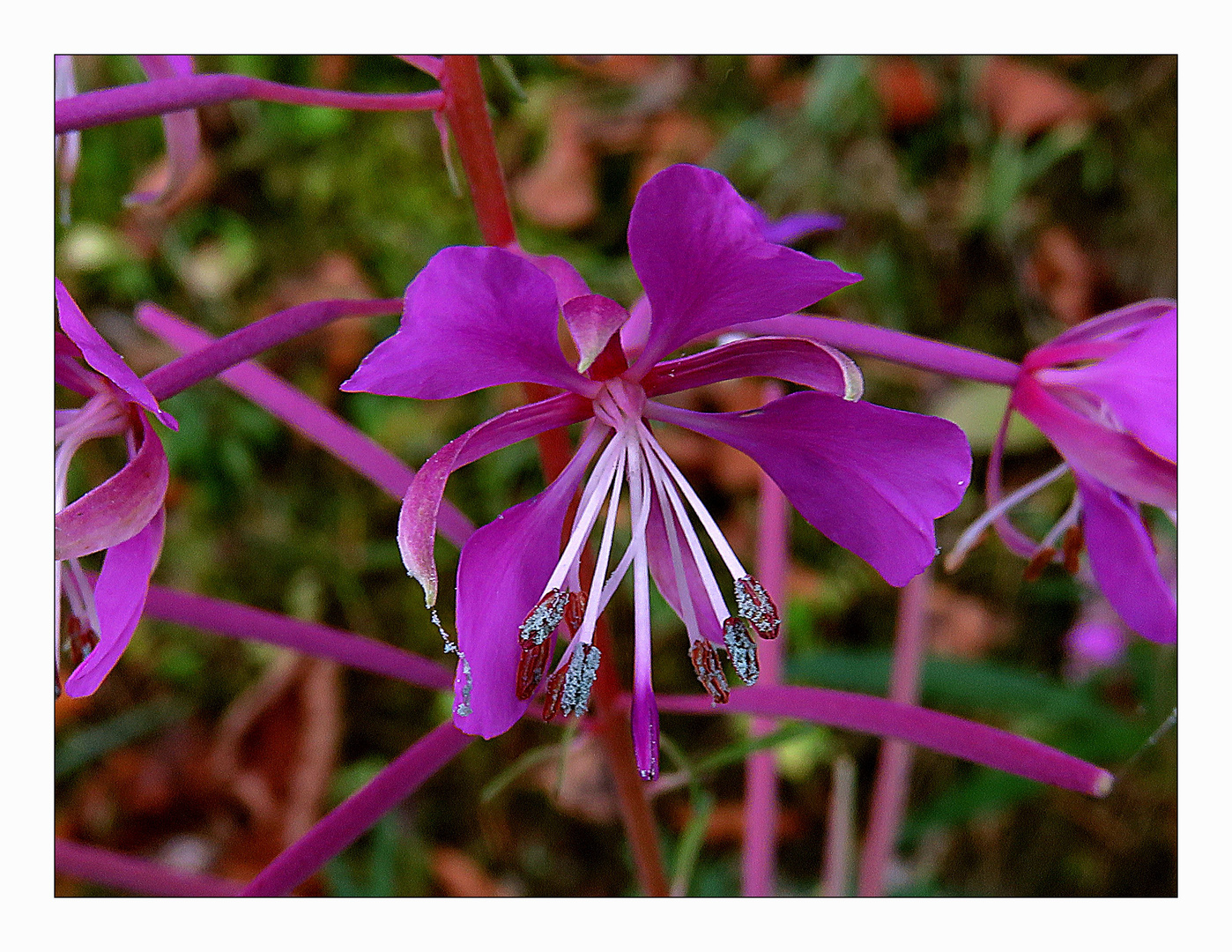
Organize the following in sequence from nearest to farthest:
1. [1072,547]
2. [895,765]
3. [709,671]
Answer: [709,671], [1072,547], [895,765]

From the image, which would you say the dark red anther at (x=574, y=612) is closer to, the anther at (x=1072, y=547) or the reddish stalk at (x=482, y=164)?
the reddish stalk at (x=482, y=164)

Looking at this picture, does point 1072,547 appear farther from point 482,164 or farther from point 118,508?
point 118,508

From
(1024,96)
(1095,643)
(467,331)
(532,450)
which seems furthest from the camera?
(1024,96)

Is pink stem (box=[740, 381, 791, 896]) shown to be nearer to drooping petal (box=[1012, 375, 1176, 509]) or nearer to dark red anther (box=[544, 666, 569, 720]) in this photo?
drooping petal (box=[1012, 375, 1176, 509])

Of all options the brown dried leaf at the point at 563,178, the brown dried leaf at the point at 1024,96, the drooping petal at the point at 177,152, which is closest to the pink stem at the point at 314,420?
the drooping petal at the point at 177,152

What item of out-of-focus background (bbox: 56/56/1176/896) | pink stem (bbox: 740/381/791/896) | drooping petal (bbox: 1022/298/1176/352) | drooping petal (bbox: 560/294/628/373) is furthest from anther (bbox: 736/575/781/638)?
out-of-focus background (bbox: 56/56/1176/896)

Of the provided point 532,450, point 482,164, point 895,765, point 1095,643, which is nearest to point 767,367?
point 482,164
